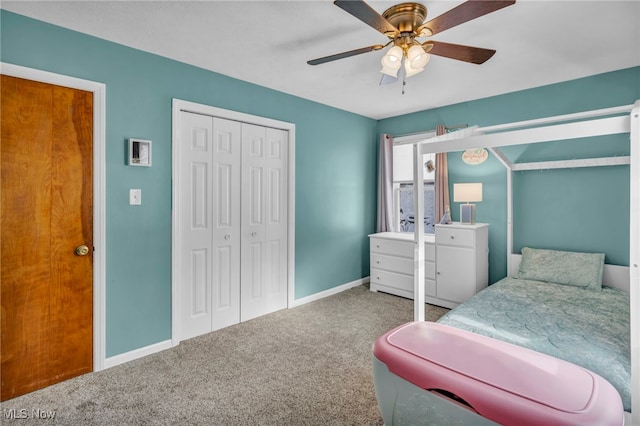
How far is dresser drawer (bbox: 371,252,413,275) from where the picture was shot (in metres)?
4.16

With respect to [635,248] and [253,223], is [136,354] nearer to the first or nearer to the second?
[253,223]

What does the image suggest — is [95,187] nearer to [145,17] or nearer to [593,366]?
[145,17]

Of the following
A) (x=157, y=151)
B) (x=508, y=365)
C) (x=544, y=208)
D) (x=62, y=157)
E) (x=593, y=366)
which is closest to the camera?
(x=508, y=365)

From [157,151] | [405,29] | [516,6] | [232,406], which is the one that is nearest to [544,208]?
[516,6]

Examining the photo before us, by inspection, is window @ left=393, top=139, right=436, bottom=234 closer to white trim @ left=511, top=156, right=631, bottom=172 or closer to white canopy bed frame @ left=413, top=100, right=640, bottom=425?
white trim @ left=511, top=156, right=631, bottom=172

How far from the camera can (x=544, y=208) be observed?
357cm

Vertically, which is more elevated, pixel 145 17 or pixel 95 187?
pixel 145 17

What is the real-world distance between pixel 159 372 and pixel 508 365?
93.2 inches

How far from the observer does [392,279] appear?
432 centimetres

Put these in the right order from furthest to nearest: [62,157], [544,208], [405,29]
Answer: [544,208], [62,157], [405,29]

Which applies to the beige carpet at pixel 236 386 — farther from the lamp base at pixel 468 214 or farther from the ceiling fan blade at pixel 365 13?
the ceiling fan blade at pixel 365 13

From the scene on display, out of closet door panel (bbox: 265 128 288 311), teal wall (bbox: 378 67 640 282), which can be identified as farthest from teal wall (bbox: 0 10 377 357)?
teal wall (bbox: 378 67 640 282)

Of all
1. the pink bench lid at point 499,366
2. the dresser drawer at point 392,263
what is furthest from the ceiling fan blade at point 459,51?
the dresser drawer at point 392,263

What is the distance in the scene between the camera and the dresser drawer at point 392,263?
13.6ft
